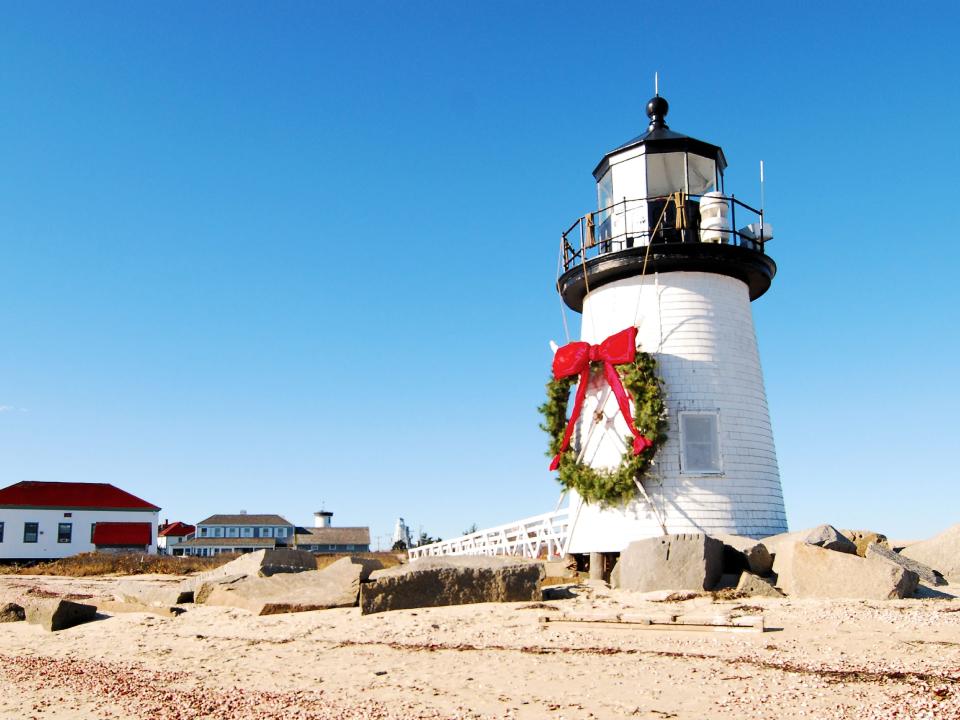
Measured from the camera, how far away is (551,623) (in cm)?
1155

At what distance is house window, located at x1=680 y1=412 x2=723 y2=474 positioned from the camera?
53.8ft

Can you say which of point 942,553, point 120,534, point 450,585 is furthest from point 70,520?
point 942,553

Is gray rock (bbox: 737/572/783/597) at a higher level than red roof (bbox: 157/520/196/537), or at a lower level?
lower

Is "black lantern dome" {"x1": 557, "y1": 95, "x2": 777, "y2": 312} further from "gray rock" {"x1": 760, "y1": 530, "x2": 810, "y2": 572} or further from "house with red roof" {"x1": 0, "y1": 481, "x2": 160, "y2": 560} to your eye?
"house with red roof" {"x1": 0, "y1": 481, "x2": 160, "y2": 560}

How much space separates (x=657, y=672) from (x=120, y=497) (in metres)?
57.1

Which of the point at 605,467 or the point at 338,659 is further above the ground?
the point at 605,467

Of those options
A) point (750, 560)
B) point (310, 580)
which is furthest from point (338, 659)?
point (750, 560)

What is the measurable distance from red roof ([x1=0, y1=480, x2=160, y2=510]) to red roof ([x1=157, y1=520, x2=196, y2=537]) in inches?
638

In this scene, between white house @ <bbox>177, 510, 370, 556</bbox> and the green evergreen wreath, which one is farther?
white house @ <bbox>177, 510, 370, 556</bbox>

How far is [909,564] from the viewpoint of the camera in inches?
570

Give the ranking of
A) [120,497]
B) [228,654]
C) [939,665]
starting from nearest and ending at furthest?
1. [939,665]
2. [228,654]
3. [120,497]

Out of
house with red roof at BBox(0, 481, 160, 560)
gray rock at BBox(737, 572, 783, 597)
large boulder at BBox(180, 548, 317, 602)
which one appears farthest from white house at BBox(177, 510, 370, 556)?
gray rock at BBox(737, 572, 783, 597)

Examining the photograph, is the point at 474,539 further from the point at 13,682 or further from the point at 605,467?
the point at 13,682

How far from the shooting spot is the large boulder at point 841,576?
1254 cm
